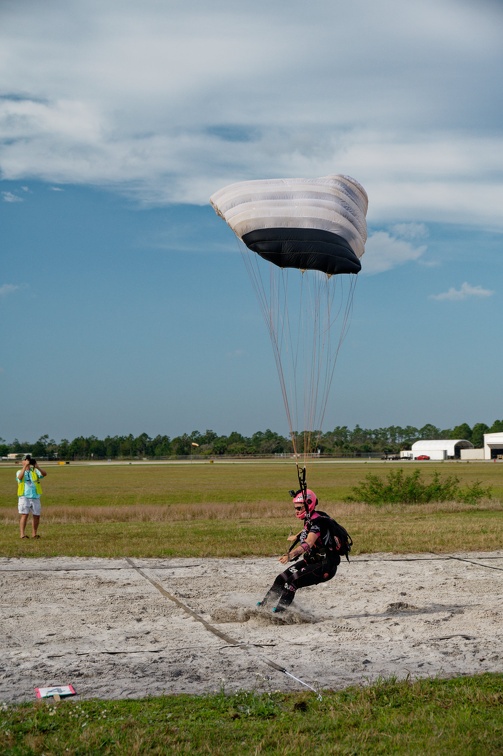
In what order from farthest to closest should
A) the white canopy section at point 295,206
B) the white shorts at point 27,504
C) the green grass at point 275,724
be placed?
1. the white shorts at point 27,504
2. the white canopy section at point 295,206
3. the green grass at point 275,724

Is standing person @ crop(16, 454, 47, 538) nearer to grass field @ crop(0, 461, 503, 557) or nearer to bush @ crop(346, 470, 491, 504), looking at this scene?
grass field @ crop(0, 461, 503, 557)

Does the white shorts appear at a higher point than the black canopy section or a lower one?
lower

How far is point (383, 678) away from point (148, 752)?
2.58m

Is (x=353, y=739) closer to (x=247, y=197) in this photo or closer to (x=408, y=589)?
(x=408, y=589)

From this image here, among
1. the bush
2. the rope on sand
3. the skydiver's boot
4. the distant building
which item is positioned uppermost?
the distant building

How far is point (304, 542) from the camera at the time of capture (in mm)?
9914

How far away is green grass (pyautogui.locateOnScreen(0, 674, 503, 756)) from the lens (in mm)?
5590

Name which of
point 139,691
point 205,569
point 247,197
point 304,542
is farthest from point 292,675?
point 247,197

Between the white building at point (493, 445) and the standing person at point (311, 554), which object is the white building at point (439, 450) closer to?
the white building at point (493, 445)

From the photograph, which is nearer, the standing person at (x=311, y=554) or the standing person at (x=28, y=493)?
the standing person at (x=311, y=554)

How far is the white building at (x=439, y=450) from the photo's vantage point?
570 feet

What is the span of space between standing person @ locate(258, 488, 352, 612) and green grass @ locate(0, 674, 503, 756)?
3.13 metres

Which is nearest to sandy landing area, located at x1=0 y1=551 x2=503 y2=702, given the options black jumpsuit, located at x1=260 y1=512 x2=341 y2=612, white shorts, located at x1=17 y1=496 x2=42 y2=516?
black jumpsuit, located at x1=260 y1=512 x2=341 y2=612

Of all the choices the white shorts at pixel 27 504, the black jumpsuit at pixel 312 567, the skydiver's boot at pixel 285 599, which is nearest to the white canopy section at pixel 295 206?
the black jumpsuit at pixel 312 567
